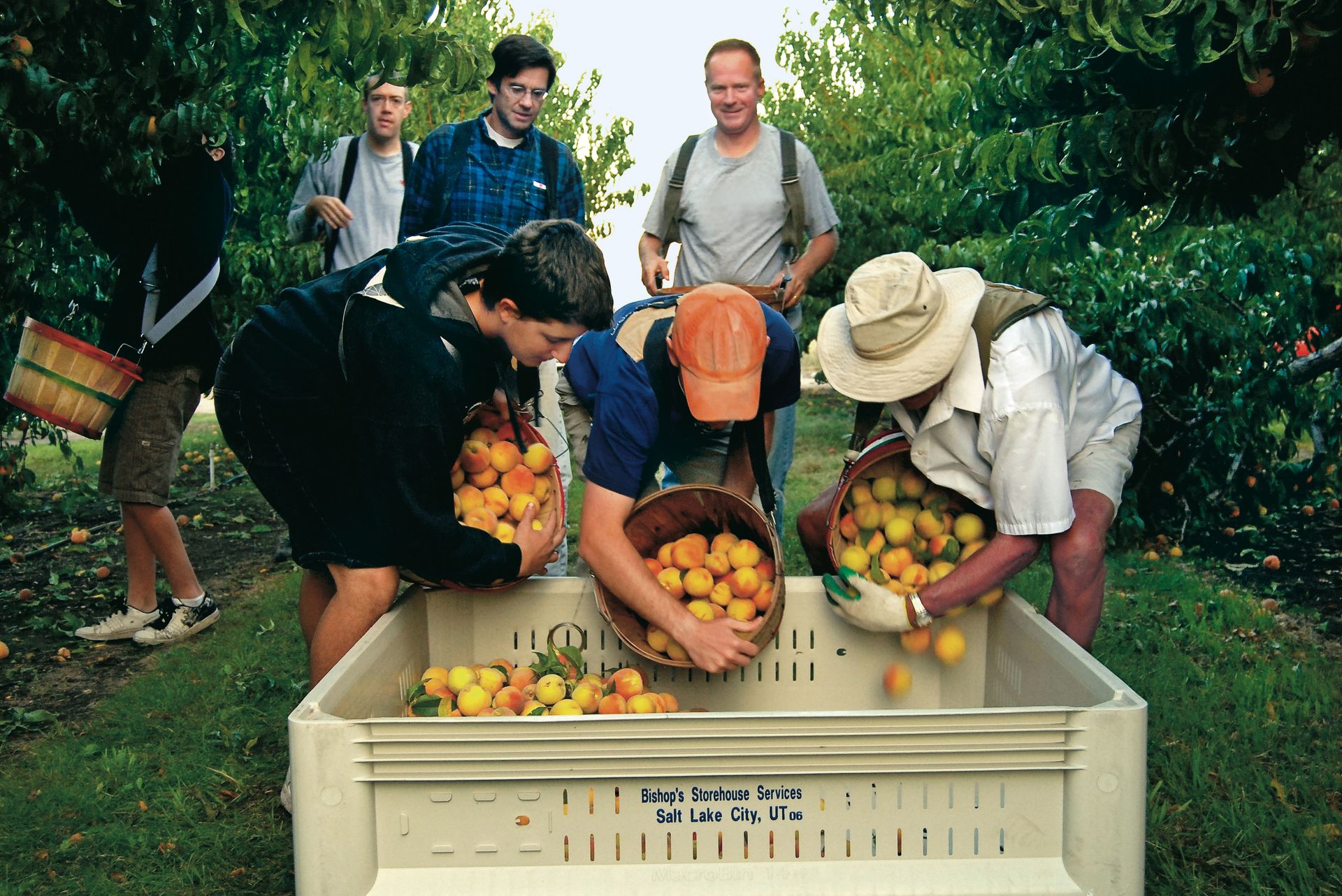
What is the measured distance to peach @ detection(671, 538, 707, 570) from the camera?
3.02m

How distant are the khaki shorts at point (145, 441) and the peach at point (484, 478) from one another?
5.89ft

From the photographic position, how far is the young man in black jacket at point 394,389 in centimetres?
257

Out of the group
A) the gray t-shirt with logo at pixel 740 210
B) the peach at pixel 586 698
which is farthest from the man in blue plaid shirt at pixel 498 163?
the peach at pixel 586 698

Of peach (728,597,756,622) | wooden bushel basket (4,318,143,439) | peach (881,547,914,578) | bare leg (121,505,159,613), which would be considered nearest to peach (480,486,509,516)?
peach (728,597,756,622)

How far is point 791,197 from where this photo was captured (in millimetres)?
4609

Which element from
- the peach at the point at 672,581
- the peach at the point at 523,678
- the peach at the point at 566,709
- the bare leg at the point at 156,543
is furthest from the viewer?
the bare leg at the point at 156,543

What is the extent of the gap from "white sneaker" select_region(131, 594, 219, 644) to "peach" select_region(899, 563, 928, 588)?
3.10m

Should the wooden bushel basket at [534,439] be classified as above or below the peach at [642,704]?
above

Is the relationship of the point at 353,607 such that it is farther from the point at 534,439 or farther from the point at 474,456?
the point at 534,439

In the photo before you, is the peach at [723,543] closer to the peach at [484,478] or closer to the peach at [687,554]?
the peach at [687,554]

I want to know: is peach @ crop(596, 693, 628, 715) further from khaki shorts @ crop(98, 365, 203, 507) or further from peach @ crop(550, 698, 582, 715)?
khaki shorts @ crop(98, 365, 203, 507)

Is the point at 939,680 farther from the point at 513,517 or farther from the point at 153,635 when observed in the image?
the point at 153,635

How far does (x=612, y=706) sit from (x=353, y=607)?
71 centimetres

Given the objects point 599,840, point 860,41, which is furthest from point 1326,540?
point 860,41
